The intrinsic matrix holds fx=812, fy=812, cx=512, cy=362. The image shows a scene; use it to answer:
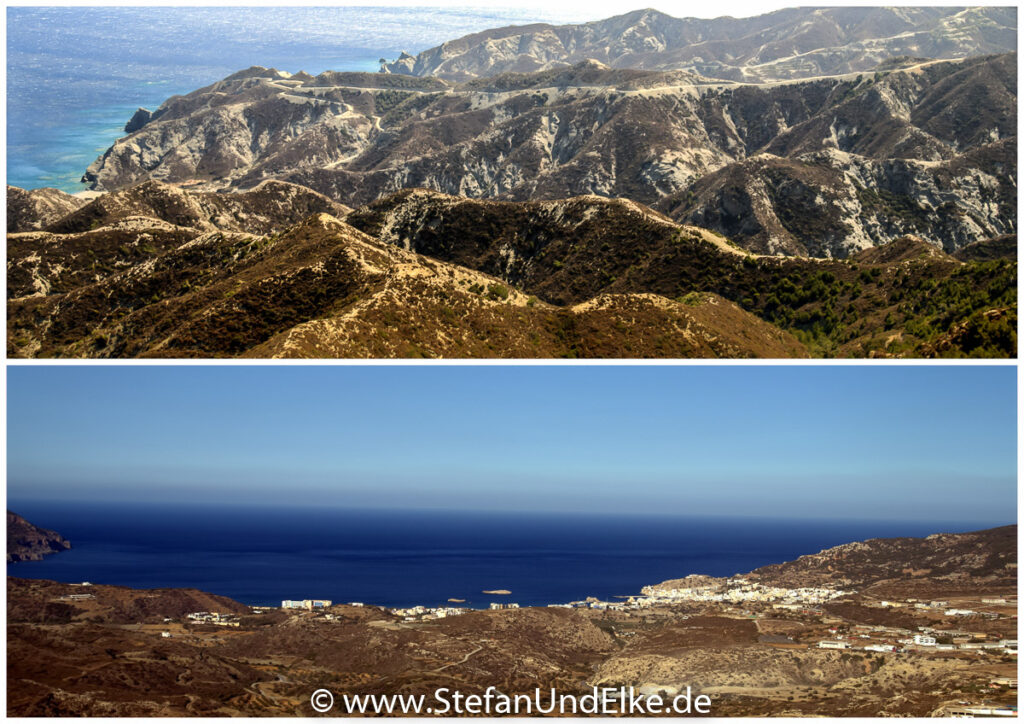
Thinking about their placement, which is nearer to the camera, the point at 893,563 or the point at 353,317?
the point at 893,563

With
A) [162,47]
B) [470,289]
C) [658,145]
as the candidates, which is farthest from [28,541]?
[658,145]

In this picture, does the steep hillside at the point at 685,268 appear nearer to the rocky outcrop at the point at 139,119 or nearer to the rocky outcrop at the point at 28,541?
the rocky outcrop at the point at 28,541

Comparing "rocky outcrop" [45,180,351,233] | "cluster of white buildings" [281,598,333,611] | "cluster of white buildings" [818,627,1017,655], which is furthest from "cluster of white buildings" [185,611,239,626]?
"rocky outcrop" [45,180,351,233]

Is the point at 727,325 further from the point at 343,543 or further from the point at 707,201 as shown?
the point at 707,201

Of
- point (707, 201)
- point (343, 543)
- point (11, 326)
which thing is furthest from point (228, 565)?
point (707, 201)

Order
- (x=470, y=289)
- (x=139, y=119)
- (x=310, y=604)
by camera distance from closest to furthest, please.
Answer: (x=310, y=604) → (x=470, y=289) → (x=139, y=119)

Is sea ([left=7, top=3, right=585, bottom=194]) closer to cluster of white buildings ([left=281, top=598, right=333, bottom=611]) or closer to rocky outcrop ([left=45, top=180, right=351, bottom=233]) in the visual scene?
rocky outcrop ([left=45, top=180, right=351, bottom=233])

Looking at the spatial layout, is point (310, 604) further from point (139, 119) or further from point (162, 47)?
point (139, 119)
